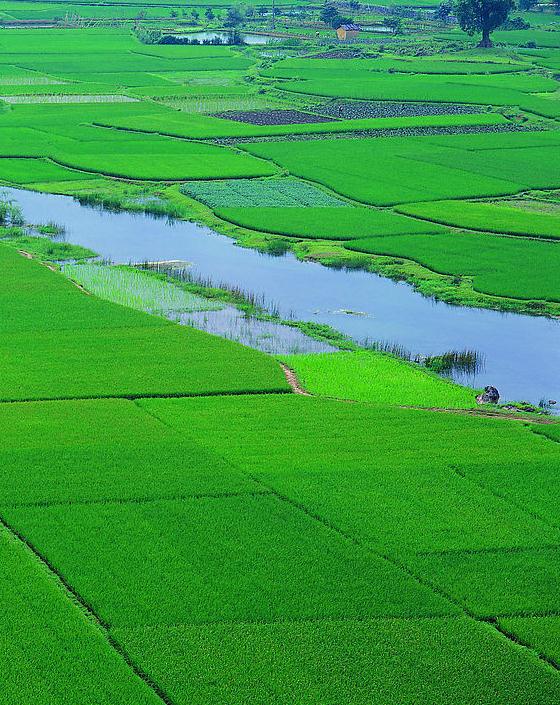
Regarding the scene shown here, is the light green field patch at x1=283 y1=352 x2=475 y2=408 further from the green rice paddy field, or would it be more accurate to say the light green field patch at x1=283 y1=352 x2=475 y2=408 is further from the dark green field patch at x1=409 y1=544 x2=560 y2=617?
the dark green field patch at x1=409 y1=544 x2=560 y2=617

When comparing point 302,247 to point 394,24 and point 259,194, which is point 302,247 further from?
point 394,24

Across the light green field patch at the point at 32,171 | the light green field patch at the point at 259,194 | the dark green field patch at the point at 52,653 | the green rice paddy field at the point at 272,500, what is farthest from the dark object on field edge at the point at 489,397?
the light green field patch at the point at 32,171

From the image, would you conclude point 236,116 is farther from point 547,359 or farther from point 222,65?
point 547,359

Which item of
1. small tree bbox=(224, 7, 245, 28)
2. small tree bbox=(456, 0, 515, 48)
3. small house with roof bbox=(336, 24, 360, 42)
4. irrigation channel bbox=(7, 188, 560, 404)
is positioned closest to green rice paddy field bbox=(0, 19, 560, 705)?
irrigation channel bbox=(7, 188, 560, 404)

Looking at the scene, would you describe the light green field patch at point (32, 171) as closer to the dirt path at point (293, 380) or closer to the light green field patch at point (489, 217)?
the light green field patch at point (489, 217)

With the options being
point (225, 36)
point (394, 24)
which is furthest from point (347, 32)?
point (225, 36)

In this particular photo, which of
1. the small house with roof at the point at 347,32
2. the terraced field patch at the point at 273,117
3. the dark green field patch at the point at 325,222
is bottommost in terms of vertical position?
the dark green field patch at the point at 325,222

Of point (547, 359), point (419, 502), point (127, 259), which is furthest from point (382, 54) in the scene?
point (419, 502)
